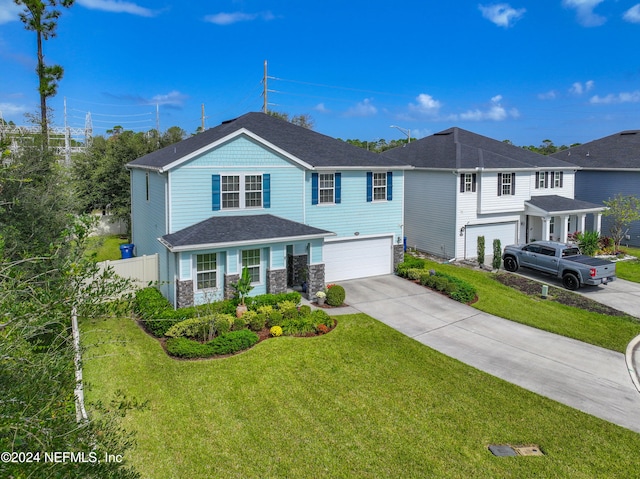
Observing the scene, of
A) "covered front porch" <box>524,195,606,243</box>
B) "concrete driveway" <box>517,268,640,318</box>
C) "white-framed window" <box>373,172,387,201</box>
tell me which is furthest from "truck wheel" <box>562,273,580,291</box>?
"white-framed window" <box>373,172,387,201</box>

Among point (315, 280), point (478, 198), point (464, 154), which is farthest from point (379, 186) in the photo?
point (464, 154)

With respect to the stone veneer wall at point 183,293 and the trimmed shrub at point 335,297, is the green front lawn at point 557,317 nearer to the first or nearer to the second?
the trimmed shrub at point 335,297

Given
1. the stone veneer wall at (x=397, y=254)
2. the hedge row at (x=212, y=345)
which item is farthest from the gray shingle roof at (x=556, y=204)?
the hedge row at (x=212, y=345)

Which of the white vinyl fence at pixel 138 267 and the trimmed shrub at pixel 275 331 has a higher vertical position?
the white vinyl fence at pixel 138 267

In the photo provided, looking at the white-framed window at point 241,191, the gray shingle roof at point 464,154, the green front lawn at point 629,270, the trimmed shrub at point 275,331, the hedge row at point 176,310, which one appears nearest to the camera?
the hedge row at point 176,310

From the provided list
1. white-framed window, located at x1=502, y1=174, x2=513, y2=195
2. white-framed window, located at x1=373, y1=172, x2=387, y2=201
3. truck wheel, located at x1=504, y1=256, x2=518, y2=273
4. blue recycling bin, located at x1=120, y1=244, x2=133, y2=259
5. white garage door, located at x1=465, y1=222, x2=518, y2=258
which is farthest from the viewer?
white-framed window, located at x1=502, y1=174, x2=513, y2=195

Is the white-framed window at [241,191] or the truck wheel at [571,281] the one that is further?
the truck wheel at [571,281]

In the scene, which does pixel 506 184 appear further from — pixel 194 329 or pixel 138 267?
pixel 138 267

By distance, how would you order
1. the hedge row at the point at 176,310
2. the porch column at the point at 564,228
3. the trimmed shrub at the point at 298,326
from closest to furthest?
the hedge row at the point at 176,310
the trimmed shrub at the point at 298,326
the porch column at the point at 564,228

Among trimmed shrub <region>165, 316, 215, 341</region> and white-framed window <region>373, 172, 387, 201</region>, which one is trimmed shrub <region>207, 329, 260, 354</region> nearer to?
trimmed shrub <region>165, 316, 215, 341</region>
